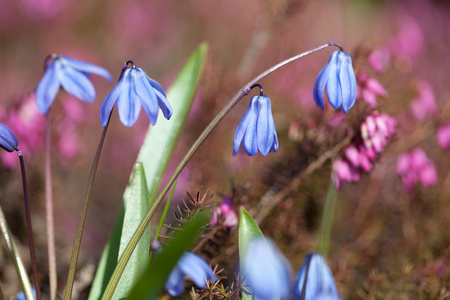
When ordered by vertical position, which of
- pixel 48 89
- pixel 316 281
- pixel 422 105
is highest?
pixel 422 105

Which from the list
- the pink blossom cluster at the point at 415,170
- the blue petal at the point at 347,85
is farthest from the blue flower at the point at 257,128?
the pink blossom cluster at the point at 415,170

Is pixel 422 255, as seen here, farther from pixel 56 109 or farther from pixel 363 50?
pixel 56 109

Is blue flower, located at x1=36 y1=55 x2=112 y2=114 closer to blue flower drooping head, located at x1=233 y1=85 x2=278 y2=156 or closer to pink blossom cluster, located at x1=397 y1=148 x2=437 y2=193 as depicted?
blue flower drooping head, located at x1=233 y1=85 x2=278 y2=156

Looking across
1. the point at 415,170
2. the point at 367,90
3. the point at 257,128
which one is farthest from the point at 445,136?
the point at 257,128

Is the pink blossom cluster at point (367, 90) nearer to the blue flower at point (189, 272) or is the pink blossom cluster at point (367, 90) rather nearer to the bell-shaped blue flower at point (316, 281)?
the bell-shaped blue flower at point (316, 281)

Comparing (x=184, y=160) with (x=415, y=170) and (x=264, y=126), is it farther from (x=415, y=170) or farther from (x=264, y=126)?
(x=415, y=170)

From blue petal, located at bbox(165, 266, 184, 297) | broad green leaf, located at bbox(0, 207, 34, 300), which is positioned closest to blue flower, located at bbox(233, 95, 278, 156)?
blue petal, located at bbox(165, 266, 184, 297)
